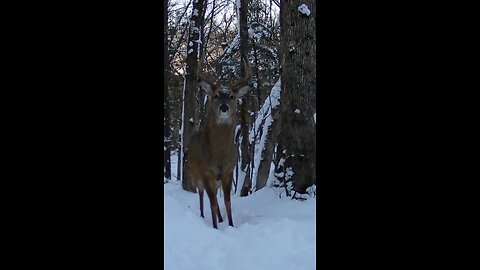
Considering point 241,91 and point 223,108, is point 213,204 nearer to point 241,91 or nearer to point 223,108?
point 223,108

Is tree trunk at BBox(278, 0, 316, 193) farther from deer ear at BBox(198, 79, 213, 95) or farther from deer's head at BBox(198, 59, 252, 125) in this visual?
deer ear at BBox(198, 79, 213, 95)

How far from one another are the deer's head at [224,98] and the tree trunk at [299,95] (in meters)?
0.76

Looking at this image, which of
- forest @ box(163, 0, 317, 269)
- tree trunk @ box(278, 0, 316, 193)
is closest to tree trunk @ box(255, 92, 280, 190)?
forest @ box(163, 0, 317, 269)

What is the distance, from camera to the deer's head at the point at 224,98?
6840 mm

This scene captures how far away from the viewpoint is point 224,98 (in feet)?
22.4

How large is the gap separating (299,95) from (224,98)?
1168mm

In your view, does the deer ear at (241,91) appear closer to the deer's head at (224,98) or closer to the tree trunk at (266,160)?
the deer's head at (224,98)

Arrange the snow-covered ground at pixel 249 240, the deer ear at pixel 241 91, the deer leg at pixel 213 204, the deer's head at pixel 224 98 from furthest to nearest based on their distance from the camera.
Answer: the deer ear at pixel 241 91 < the deer's head at pixel 224 98 < the deer leg at pixel 213 204 < the snow-covered ground at pixel 249 240

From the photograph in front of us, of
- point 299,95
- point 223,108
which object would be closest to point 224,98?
point 223,108

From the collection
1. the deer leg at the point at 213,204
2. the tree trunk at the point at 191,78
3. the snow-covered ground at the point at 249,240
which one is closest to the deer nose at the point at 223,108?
the deer leg at the point at 213,204

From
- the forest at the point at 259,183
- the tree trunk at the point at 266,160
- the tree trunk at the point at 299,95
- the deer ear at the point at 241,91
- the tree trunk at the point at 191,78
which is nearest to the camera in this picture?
the forest at the point at 259,183
